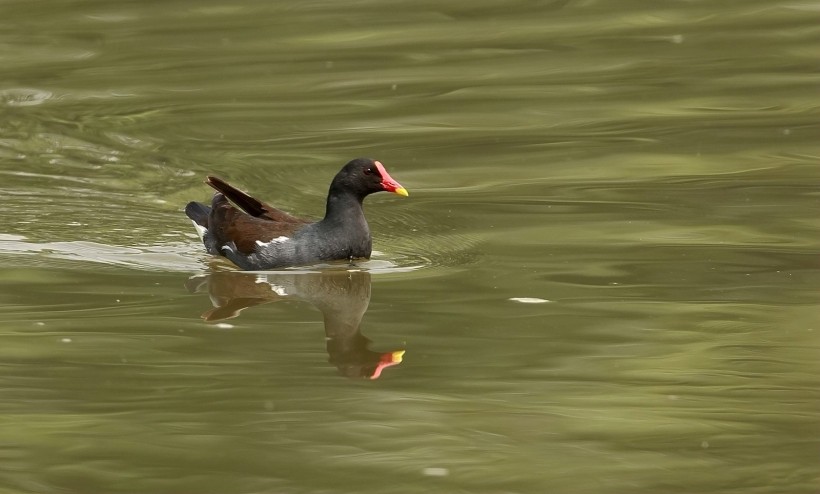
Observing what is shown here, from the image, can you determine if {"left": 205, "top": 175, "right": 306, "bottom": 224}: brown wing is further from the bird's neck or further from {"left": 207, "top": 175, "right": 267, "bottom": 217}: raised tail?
the bird's neck

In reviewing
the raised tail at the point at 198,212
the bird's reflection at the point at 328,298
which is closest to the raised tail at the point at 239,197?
the raised tail at the point at 198,212

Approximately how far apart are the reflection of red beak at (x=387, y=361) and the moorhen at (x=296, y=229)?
2.35 metres

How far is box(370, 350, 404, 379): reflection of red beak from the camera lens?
673 centimetres

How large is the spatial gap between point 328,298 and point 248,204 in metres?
1.56

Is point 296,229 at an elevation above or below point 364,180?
below

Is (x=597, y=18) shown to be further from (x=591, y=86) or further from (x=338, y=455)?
(x=338, y=455)

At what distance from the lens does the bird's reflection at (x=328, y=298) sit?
6.95 m

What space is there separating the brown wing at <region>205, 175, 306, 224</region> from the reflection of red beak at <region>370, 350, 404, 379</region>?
109 inches

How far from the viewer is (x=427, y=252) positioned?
9.45m

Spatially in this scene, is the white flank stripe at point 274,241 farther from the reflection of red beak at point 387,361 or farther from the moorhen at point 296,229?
the reflection of red beak at point 387,361

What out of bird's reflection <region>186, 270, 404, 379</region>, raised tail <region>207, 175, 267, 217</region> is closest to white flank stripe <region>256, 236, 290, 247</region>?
bird's reflection <region>186, 270, 404, 379</region>

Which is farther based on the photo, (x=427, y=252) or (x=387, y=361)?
(x=427, y=252)

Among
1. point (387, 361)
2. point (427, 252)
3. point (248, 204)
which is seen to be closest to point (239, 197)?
point (248, 204)

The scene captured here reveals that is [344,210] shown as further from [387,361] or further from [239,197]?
[387,361]
